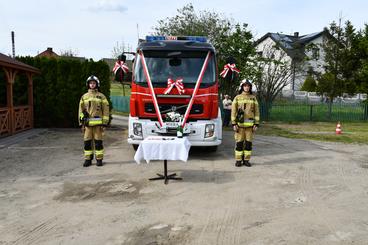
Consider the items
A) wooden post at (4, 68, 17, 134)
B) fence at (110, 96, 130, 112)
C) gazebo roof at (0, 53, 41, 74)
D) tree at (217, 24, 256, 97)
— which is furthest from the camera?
fence at (110, 96, 130, 112)

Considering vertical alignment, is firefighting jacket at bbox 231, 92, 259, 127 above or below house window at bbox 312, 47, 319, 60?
below

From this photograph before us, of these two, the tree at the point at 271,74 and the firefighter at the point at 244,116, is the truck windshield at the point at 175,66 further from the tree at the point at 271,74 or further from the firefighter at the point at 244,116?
the tree at the point at 271,74

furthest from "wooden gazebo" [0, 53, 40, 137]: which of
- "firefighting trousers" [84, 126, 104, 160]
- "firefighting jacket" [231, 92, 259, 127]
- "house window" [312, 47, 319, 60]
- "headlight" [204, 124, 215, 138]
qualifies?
"house window" [312, 47, 319, 60]

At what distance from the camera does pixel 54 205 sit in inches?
214

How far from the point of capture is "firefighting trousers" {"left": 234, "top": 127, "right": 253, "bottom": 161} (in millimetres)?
8070

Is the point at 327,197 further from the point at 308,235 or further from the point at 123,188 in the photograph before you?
the point at 123,188

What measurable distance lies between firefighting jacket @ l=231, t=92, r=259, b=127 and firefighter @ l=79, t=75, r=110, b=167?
3.00 metres

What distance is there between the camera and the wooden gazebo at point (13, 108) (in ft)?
40.3

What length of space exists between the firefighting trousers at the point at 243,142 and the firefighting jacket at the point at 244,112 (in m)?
A: 0.16

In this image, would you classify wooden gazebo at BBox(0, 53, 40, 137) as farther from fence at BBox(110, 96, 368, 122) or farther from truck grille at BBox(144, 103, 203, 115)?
fence at BBox(110, 96, 368, 122)

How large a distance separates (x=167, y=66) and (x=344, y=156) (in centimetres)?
558

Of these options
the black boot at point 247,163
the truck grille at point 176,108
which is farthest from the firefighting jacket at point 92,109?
the black boot at point 247,163

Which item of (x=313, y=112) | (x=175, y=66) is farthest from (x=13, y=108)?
(x=313, y=112)

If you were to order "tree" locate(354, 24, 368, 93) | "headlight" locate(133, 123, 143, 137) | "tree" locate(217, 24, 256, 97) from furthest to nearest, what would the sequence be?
"tree" locate(354, 24, 368, 93), "tree" locate(217, 24, 256, 97), "headlight" locate(133, 123, 143, 137)
